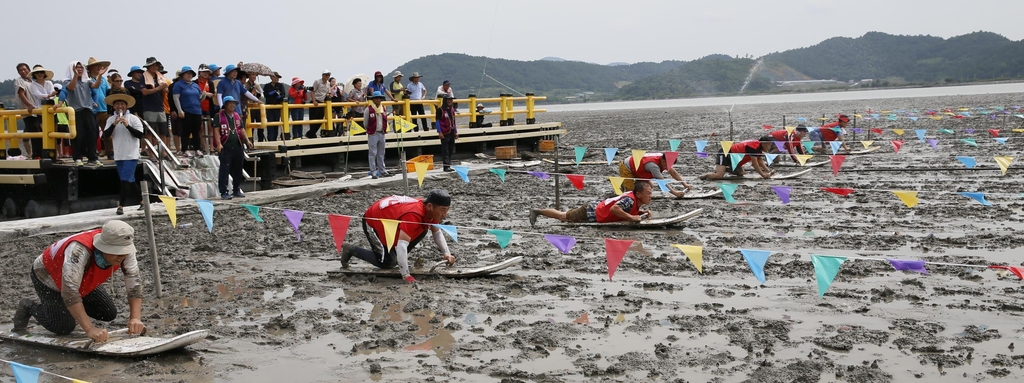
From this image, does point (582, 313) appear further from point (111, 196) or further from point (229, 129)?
point (111, 196)

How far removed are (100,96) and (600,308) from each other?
31.3 feet

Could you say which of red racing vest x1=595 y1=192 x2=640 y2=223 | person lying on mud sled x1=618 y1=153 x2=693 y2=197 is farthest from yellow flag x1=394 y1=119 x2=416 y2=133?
red racing vest x1=595 y1=192 x2=640 y2=223

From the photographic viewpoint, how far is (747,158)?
16.2m

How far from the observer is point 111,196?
1430 centimetres

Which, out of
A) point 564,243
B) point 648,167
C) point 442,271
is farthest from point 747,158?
point 564,243

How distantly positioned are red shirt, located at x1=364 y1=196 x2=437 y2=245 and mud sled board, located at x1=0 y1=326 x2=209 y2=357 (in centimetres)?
226

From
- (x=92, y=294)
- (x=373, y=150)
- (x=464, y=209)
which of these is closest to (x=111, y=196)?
(x=373, y=150)

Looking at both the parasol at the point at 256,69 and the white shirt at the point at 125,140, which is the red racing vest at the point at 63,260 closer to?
the white shirt at the point at 125,140

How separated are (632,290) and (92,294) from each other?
425 centimetres

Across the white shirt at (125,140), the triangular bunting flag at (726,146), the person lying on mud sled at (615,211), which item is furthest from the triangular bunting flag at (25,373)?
the triangular bunting flag at (726,146)

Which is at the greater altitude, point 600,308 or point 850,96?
point 850,96

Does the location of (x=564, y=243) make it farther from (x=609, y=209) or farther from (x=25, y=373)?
(x=25, y=373)

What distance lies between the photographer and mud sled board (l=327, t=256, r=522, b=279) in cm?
859

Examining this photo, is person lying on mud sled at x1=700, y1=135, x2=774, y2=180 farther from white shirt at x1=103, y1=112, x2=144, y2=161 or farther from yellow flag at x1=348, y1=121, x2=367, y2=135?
white shirt at x1=103, y1=112, x2=144, y2=161
